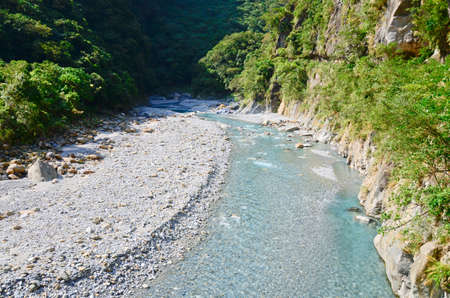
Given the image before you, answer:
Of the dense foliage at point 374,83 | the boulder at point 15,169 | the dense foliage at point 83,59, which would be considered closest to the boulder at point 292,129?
the dense foliage at point 374,83

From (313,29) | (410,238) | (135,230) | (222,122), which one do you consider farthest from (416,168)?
(313,29)

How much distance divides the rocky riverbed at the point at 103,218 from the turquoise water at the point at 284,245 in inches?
41.5

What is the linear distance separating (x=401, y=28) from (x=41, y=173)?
2280 cm

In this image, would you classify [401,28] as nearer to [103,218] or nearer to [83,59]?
[103,218]

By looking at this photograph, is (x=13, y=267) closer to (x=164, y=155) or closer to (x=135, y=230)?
(x=135, y=230)

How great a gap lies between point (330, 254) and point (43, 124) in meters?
22.9

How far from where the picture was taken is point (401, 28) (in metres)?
19.2

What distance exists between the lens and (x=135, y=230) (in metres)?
12.2

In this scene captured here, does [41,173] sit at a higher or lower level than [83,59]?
lower

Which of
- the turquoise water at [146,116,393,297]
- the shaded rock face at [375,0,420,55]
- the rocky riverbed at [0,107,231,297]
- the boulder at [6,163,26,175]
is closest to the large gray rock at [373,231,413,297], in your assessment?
the turquoise water at [146,116,393,297]

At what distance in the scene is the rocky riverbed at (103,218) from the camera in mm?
9344

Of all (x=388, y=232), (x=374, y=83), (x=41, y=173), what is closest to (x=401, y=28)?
(x=374, y=83)

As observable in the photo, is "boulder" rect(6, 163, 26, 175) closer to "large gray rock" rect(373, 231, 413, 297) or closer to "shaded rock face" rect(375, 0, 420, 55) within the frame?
"large gray rock" rect(373, 231, 413, 297)

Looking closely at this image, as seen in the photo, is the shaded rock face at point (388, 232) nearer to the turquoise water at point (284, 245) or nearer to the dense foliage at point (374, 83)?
the dense foliage at point (374, 83)
